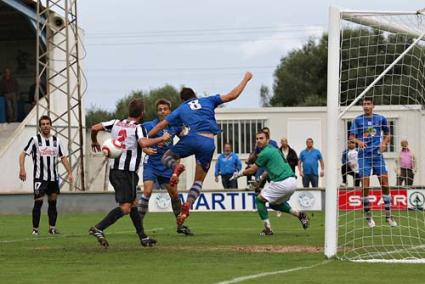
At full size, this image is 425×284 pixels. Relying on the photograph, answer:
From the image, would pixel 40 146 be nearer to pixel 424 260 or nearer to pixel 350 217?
pixel 350 217

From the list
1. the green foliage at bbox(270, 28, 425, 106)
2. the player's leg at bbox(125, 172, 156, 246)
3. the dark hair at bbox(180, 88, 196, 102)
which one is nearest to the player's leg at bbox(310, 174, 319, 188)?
the green foliage at bbox(270, 28, 425, 106)

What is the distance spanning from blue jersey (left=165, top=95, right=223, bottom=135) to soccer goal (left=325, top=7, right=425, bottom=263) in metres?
1.85

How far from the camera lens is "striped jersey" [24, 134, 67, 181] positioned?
17109 millimetres

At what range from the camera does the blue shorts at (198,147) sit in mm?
13969

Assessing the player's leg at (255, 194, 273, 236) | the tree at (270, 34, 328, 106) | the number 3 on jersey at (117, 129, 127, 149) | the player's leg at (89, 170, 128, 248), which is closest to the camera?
the player's leg at (89, 170, 128, 248)

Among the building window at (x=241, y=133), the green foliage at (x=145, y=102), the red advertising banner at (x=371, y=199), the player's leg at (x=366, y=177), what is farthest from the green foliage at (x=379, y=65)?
the green foliage at (x=145, y=102)

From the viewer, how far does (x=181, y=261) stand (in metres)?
10.9

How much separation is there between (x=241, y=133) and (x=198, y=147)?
24501mm

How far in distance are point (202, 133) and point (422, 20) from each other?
3.58 metres

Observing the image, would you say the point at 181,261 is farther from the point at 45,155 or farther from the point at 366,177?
the point at 45,155

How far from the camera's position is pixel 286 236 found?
1525cm

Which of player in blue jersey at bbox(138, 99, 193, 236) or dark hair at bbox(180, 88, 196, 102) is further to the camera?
player in blue jersey at bbox(138, 99, 193, 236)

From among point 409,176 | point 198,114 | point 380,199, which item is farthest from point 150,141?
point 409,176

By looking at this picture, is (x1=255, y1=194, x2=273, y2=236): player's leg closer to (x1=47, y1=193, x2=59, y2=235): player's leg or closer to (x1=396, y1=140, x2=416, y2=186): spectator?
(x1=47, y1=193, x2=59, y2=235): player's leg
